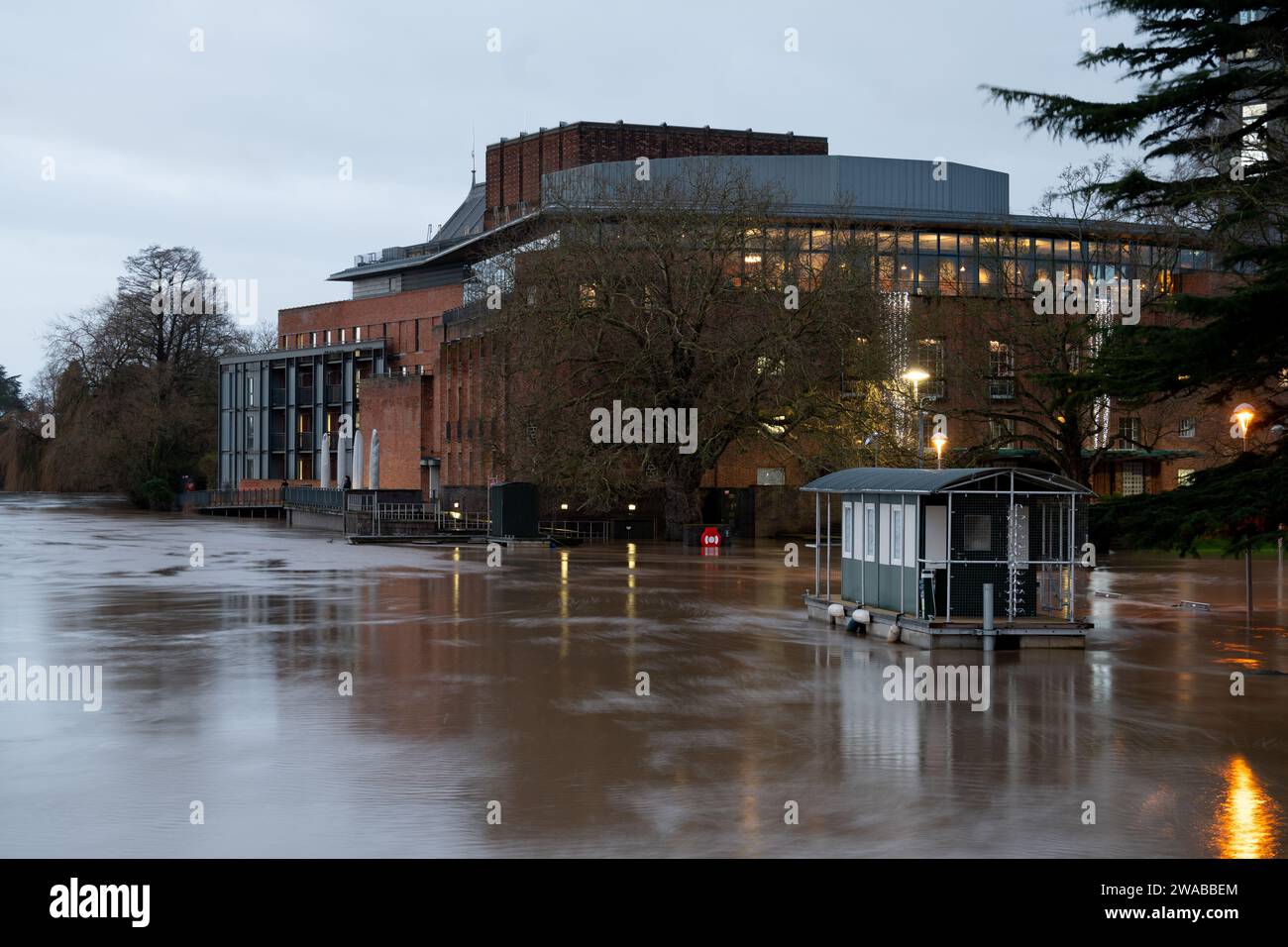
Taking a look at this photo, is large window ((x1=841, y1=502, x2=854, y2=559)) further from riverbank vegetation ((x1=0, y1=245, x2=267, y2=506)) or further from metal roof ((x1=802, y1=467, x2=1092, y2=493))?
riverbank vegetation ((x1=0, y1=245, x2=267, y2=506))

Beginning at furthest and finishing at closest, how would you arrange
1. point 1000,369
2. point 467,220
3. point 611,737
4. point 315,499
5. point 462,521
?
1. point 467,220
2. point 315,499
3. point 462,521
4. point 1000,369
5. point 611,737

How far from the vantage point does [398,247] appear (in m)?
111

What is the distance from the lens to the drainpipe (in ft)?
65.7

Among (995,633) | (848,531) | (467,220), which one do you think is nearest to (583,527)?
(848,531)

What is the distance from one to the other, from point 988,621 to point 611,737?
9002 millimetres

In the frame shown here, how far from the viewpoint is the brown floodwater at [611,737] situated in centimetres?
963

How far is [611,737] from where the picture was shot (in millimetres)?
13156

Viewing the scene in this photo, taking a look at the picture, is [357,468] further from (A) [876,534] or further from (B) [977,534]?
(B) [977,534]

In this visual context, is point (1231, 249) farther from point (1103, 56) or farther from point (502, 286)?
point (502, 286)

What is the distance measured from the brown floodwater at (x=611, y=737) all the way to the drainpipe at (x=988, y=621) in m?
0.46

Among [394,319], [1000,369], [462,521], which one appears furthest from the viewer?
[394,319]

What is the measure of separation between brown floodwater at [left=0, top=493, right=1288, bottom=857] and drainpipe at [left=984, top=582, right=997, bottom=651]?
0.46 m
